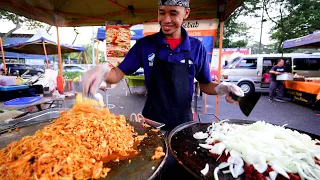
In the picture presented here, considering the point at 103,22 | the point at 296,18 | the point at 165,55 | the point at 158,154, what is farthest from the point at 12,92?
the point at 296,18

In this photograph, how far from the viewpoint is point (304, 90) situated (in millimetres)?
8125

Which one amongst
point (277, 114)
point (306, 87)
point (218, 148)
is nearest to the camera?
point (218, 148)

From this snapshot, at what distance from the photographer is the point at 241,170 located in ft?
3.84

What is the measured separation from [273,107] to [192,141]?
8.71 meters

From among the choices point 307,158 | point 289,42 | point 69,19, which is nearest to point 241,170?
point 307,158

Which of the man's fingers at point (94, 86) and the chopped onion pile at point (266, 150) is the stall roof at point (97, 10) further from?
the man's fingers at point (94, 86)

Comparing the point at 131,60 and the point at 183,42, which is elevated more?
the point at 183,42

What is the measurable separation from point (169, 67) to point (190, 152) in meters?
1.14

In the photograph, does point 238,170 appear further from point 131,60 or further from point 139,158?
point 131,60

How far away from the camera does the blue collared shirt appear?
2.30 m

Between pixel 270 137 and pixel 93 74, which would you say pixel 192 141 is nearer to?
pixel 270 137

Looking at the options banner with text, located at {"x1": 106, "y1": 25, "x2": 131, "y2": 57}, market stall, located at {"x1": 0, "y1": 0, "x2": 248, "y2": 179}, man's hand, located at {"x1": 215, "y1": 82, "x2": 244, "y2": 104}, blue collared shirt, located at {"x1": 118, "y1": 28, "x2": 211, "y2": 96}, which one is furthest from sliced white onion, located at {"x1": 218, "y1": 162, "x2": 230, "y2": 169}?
banner with text, located at {"x1": 106, "y1": 25, "x2": 131, "y2": 57}

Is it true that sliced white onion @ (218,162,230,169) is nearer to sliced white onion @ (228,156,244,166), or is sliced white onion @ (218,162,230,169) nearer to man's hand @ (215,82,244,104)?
sliced white onion @ (228,156,244,166)

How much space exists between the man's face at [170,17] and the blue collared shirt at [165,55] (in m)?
0.18
